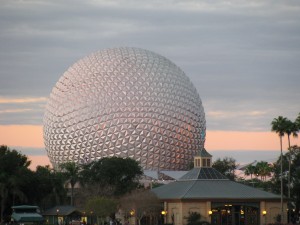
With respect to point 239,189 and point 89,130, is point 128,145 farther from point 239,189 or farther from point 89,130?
point 239,189

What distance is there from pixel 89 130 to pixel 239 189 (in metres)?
25.7

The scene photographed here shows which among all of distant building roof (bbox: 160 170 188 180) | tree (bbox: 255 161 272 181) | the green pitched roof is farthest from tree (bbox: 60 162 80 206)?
tree (bbox: 255 161 272 181)

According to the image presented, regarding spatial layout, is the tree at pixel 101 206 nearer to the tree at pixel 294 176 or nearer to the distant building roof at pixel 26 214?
the distant building roof at pixel 26 214

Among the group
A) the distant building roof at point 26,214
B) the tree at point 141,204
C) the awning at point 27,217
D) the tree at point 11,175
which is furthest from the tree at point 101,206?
the tree at point 11,175

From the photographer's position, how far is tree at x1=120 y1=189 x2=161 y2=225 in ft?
351

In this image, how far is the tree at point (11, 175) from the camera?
118 meters

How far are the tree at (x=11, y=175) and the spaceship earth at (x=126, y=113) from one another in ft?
24.2

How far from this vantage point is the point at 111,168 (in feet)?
393

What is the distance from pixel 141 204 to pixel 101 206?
4250 mm

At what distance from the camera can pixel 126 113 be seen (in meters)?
129

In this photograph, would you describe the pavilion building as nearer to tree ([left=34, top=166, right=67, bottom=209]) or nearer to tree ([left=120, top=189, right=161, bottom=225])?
tree ([left=120, top=189, right=161, bottom=225])

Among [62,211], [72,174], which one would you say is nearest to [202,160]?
[62,211]

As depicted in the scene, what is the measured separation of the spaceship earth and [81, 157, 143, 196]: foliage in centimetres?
740

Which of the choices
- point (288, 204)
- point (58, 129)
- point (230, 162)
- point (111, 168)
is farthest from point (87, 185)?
point (230, 162)
